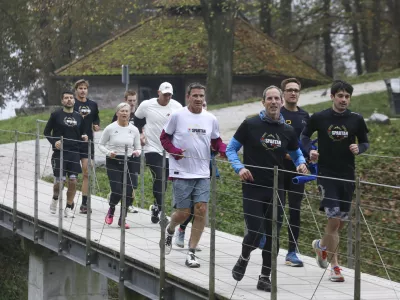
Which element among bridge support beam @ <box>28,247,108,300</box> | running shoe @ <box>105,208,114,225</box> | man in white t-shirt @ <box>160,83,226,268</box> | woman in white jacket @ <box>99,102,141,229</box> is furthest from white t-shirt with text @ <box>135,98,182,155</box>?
bridge support beam @ <box>28,247,108,300</box>

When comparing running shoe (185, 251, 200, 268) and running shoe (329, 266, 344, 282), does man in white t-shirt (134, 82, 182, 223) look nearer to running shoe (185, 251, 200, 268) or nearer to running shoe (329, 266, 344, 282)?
running shoe (185, 251, 200, 268)

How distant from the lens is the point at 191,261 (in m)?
8.59

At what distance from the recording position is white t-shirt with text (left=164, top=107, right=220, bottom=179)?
8875 millimetres

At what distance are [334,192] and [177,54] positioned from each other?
27.3 metres

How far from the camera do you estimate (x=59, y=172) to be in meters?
11.8

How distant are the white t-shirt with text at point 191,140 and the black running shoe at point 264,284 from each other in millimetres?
Answer: 1553

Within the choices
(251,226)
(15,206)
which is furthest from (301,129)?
(15,206)

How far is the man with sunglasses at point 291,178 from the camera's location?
28.2 feet

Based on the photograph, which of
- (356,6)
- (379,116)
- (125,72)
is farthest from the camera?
(356,6)

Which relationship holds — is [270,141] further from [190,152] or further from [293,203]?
[190,152]

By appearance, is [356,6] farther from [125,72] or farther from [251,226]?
[251,226]

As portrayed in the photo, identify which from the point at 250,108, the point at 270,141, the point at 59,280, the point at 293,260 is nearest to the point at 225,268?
the point at 293,260

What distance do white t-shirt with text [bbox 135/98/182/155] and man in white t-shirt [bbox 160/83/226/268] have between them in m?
1.98

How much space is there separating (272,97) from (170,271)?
180 cm
